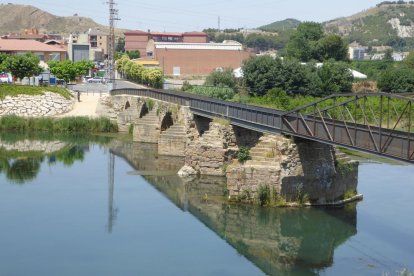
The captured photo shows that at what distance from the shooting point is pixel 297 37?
340 feet

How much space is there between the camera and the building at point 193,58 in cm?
10456

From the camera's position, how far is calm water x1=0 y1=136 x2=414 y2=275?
24.3 metres

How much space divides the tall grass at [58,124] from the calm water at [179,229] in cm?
1907

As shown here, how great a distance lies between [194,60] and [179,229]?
77155 millimetres

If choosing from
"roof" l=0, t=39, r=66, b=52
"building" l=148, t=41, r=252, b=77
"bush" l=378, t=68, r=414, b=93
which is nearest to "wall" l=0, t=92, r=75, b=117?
"bush" l=378, t=68, r=414, b=93

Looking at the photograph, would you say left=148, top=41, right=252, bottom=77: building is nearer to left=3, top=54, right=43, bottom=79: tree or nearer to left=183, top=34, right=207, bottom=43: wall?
left=3, top=54, right=43, bottom=79: tree

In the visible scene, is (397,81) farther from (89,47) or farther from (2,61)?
(89,47)

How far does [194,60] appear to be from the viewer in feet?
344

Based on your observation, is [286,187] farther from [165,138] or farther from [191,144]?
[165,138]

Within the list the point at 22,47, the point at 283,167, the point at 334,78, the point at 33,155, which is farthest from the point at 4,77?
the point at 283,167

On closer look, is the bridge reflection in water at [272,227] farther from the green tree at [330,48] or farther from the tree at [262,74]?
the green tree at [330,48]

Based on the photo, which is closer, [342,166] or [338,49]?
[342,166]

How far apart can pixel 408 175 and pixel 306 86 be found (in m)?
31.5

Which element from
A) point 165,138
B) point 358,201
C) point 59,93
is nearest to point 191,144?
point 165,138
